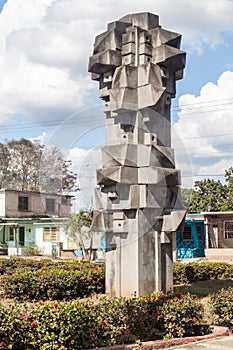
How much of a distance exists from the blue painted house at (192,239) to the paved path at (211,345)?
21.3 m

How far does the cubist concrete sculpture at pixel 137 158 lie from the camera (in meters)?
9.02

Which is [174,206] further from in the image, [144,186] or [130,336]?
[130,336]

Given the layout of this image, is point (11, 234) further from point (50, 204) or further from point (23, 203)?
point (50, 204)

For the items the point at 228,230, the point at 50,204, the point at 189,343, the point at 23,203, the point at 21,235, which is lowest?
the point at 189,343

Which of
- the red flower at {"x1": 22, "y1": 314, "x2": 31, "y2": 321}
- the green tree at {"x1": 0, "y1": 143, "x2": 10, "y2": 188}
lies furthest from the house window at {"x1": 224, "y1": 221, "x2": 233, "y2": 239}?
the red flower at {"x1": 22, "y1": 314, "x2": 31, "y2": 321}

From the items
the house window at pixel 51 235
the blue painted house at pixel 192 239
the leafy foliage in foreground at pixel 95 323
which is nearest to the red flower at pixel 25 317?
the leafy foliage in foreground at pixel 95 323

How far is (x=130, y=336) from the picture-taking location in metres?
6.90

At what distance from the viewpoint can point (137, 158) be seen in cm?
916

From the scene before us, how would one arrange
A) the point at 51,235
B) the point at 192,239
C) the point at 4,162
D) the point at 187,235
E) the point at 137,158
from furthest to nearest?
the point at 4,162, the point at 51,235, the point at 187,235, the point at 192,239, the point at 137,158

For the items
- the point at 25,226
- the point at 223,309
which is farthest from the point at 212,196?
the point at 223,309

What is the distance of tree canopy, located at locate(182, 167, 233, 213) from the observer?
3625cm

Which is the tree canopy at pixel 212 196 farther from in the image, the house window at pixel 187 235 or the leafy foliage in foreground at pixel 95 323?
the leafy foliage in foreground at pixel 95 323

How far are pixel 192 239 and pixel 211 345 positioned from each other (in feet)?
77.9

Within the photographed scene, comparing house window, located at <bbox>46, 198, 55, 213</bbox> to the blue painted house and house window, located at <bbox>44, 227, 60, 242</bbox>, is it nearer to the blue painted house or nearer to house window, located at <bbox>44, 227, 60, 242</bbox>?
the blue painted house
